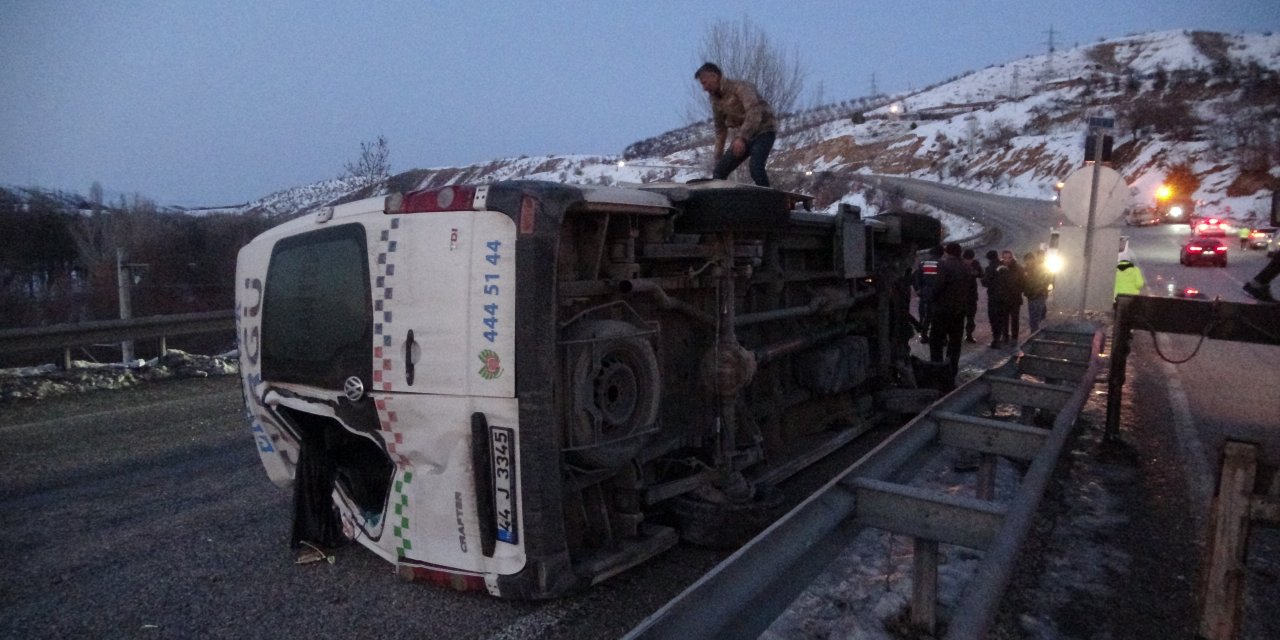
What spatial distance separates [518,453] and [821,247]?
3839 mm

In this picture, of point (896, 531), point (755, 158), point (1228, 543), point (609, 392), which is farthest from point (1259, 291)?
point (609, 392)

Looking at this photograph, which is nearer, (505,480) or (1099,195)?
(505,480)

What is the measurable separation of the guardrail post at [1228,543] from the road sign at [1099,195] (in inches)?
403

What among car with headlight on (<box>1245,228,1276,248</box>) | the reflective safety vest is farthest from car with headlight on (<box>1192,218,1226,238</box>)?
the reflective safety vest

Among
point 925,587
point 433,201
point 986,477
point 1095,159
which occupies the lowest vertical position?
point 925,587

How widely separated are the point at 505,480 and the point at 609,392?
26.4 inches

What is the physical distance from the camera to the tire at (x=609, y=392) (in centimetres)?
350

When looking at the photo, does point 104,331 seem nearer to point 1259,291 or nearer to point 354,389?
point 354,389

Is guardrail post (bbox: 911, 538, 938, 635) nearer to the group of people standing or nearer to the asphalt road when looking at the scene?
the asphalt road

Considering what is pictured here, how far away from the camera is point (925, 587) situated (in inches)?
130

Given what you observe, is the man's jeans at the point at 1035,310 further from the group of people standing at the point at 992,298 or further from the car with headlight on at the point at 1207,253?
the car with headlight on at the point at 1207,253

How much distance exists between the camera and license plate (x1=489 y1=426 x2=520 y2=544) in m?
3.33

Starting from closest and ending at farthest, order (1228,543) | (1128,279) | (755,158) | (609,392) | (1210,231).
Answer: (1228,543) → (609,392) → (755,158) → (1128,279) → (1210,231)

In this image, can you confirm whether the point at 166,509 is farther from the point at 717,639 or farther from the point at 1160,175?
the point at 1160,175
